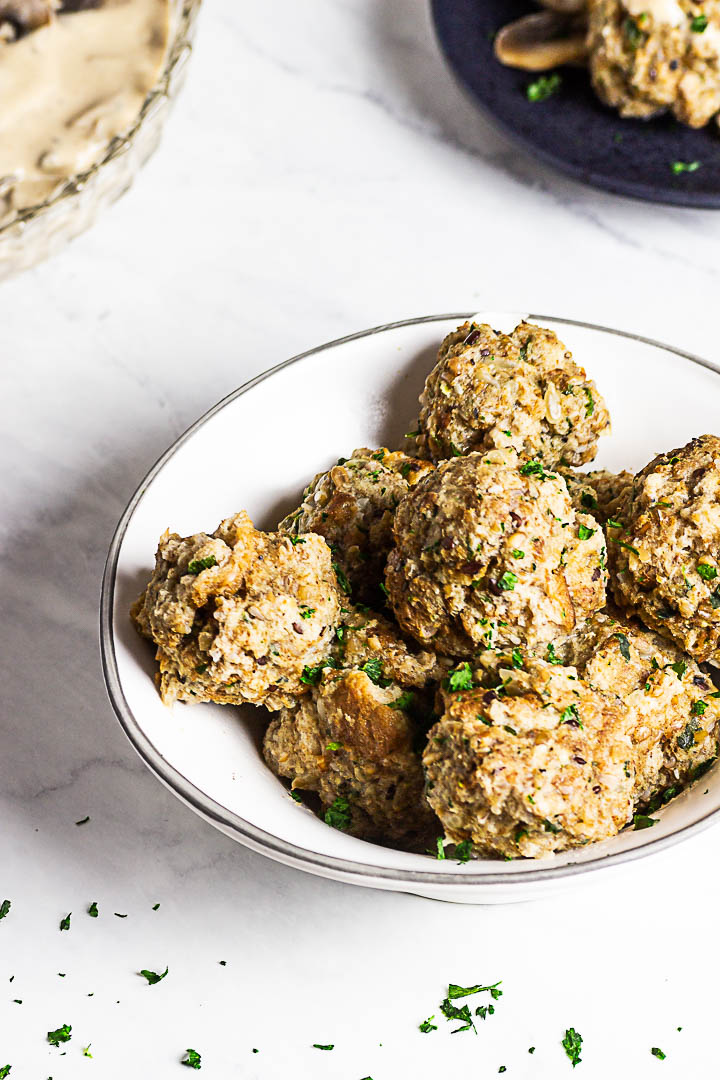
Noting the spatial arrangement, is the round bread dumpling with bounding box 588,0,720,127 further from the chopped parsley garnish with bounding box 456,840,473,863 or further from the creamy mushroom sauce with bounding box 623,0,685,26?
the chopped parsley garnish with bounding box 456,840,473,863

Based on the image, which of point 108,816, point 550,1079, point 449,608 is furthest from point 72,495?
point 550,1079

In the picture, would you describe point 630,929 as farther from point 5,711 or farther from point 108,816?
point 5,711

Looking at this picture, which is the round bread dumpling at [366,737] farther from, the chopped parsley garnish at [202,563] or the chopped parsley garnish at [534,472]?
the chopped parsley garnish at [534,472]

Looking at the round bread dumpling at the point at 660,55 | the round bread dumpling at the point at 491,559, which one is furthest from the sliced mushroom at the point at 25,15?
the round bread dumpling at the point at 660,55

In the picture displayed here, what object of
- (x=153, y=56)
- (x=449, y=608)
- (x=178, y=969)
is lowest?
(x=178, y=969)

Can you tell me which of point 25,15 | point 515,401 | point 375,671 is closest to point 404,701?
point 375,671

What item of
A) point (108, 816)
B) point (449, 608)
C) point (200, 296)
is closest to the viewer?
point (449, 608)
